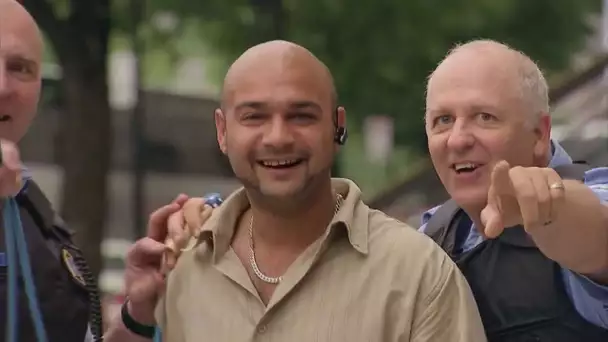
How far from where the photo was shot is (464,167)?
2061 mm

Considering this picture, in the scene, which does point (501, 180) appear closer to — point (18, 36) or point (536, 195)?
point (536, 195)

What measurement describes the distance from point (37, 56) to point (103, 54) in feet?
12.4

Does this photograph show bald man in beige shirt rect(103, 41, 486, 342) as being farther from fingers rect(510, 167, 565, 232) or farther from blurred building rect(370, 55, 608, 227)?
blurred building rect(370, 55, 608, 227)

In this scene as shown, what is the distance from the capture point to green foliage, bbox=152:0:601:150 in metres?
6.36

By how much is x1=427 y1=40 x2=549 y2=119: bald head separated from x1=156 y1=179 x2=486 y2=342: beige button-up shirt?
0.38 m

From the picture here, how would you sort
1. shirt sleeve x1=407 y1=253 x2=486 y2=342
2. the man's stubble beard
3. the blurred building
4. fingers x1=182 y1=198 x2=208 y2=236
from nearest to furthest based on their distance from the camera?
shirt sleeve x1=407 y1=253 x2=486 y2=342
the man's stubble beard
fingers x1=182 y1=198 x2=208 y2=236
the blurred building

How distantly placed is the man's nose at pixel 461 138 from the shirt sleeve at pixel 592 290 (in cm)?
27

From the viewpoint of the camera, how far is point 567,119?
23.7 ft

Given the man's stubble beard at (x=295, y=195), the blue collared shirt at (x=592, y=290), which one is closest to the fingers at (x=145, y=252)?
the man's stubble beard at (x=295, y=195)

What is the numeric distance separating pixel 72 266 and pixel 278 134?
0.78 m

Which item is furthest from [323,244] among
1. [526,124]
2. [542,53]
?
[542,53]

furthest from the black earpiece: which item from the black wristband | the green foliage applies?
the green foliage

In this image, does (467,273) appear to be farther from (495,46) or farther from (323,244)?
(495,46)

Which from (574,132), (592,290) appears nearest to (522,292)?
(592,290)
